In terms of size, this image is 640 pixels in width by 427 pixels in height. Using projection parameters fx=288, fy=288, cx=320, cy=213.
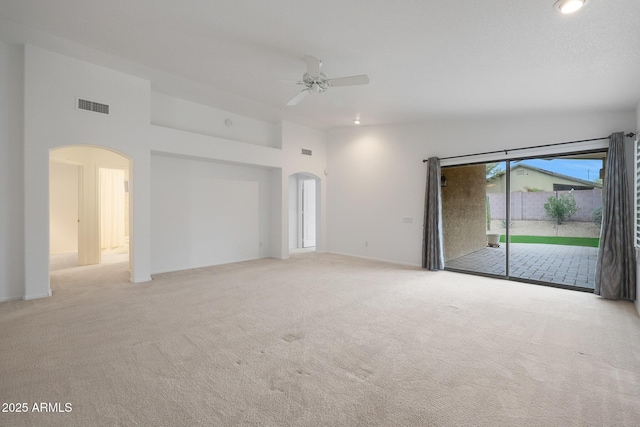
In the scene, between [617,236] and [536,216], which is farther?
[536,216]

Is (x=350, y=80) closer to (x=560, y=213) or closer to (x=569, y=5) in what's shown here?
(x=569, y=5)

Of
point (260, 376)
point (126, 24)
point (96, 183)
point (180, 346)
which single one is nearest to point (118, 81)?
point (126, 24)

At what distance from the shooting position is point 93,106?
4219 millimetres

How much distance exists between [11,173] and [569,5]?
20.8ft

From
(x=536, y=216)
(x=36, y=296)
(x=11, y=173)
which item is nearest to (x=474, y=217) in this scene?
(x=536, y=216)

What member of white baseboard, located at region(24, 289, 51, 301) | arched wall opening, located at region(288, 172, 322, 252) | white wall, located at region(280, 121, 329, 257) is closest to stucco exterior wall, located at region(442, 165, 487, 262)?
white wall, located at region(280, 121, 329, 257)

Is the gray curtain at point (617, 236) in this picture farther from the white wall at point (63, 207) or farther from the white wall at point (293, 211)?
the white wall at point (63, 207)

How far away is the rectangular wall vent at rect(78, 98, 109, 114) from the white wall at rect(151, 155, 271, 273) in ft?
3.69

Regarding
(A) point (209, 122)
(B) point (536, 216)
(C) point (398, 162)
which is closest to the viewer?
(B) point (536, 216)

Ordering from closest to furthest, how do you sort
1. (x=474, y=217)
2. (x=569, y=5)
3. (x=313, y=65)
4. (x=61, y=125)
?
(x=569, y=5)
(x=313, y=65)
(x=61, y=125)
(x=474, y=217)

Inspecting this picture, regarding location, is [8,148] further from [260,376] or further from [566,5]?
[566,5]

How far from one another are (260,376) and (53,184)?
28.0ft

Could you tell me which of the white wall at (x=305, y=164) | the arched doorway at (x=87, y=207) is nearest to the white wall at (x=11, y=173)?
the arched doorway at (x=87, y=207)

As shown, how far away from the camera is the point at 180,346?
2.55 m
